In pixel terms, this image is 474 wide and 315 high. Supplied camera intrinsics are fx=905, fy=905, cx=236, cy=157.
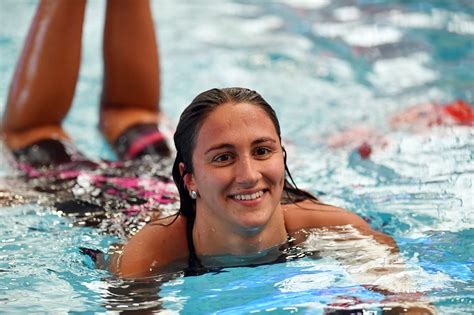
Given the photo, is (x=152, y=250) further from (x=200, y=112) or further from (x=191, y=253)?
(x=200, y=112)

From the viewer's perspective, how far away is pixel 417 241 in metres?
3.27

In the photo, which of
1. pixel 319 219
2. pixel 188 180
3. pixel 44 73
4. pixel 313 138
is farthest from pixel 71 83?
pixel 319 219

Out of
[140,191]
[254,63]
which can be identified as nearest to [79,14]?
[140,191]

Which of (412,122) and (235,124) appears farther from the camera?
(412,122)

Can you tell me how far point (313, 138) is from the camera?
16.1 ft

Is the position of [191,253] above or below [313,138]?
below

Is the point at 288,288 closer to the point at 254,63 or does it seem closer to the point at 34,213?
the point at 34,213

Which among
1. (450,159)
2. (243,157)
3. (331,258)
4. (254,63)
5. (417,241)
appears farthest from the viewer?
(254,63)

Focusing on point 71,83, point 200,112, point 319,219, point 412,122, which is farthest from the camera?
point 412,122

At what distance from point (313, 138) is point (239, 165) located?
86.5 inches

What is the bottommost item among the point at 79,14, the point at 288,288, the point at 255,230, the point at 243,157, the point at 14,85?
the point at 288,288

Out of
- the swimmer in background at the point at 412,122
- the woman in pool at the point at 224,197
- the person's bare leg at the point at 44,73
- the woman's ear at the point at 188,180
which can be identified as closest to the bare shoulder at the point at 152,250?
the woman in pool at the point at 224,197

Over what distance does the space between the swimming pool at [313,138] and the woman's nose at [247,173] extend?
36 cm

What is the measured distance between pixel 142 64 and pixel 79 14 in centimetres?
41
